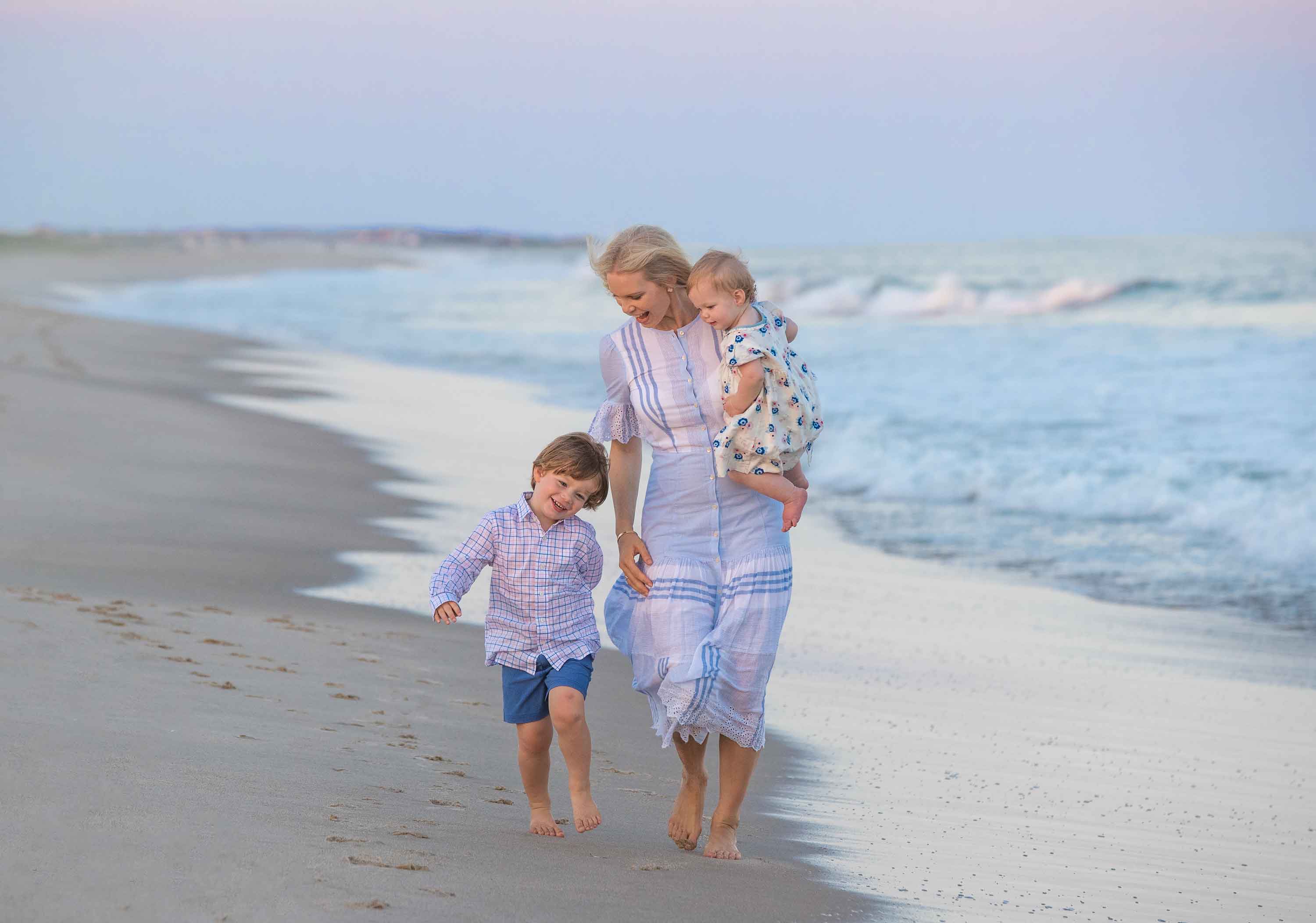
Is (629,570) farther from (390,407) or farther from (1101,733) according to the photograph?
(390,407)

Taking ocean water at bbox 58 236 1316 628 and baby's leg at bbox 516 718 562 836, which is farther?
ocean water at bbox 58 236 1316 628

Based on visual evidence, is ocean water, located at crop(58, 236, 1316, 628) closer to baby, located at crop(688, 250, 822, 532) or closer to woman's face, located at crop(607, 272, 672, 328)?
baby, located at crop(688, 250, 822, 532)

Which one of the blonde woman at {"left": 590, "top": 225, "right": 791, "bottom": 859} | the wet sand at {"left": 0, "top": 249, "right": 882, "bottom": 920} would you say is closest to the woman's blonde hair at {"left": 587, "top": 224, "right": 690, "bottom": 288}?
the blonde woman at {"left": 590, "top": 225, "right": 791, "bottom": 859}

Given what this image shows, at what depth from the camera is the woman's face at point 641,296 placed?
11.5 feet

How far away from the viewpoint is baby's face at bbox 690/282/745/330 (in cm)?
343

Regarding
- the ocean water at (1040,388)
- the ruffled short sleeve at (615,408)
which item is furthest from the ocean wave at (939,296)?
the ruffled short sleeve at (615,408)

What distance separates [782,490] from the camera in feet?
11.3

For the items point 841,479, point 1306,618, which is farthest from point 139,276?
point 1306,618

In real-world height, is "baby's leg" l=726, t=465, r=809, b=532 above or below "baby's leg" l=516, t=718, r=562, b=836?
above

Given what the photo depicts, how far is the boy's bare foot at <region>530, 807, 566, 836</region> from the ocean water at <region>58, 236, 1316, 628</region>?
4.79m

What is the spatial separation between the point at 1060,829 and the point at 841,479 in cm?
752

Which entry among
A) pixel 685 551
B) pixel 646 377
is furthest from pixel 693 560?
pixel 646 377

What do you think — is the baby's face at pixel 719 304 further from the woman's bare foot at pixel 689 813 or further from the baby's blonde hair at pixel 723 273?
the woman's bare foot at pixel 689 813

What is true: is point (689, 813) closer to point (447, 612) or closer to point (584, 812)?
point (584, 812)
